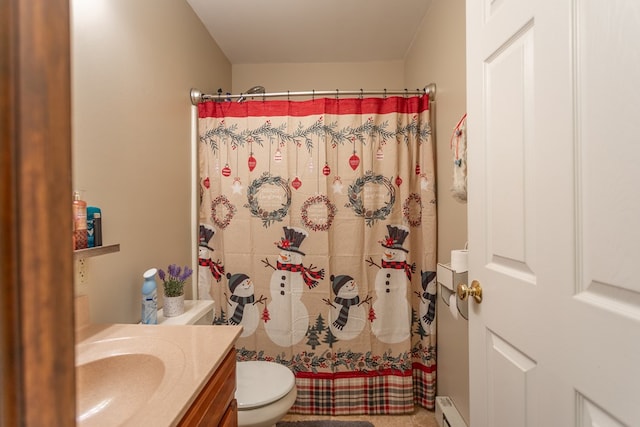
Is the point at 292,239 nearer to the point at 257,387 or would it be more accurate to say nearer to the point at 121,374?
the point at 257,387

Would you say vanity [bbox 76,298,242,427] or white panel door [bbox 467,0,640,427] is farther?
vanity [bbox 76,298,242,427]

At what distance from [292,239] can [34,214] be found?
5.45 feet

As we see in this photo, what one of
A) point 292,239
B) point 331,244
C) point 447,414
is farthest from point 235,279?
point 447,414

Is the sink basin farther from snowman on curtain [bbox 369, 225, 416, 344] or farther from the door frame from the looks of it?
snowman on curtain [bbox 369, 225, 416, 344]

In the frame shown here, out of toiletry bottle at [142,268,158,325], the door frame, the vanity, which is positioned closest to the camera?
the door frame

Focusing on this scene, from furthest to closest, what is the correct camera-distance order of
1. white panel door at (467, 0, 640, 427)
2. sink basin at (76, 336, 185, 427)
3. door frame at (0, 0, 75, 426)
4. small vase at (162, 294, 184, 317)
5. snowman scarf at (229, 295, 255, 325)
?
snowman scarf at (229, 295, 255, 325) → small vase at (162, 294, 184, 317) → sink basin at (76, 336, 185, 427) → white panel door at (467, 0, 640, 427) → door frame at (0, 0, 75, 426)

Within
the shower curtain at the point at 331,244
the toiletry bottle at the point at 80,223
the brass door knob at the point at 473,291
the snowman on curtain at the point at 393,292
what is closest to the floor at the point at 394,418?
the shower curtain at the point at 331,244

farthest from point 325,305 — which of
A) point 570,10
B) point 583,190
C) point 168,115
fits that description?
point 570,10

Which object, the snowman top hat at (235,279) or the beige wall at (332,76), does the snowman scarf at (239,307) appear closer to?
the snowman top hat at (235,279)

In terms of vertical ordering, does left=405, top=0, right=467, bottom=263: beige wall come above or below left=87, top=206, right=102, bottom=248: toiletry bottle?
above

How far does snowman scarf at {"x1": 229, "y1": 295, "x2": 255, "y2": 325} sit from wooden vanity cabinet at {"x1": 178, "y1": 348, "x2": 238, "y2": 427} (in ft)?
2.87

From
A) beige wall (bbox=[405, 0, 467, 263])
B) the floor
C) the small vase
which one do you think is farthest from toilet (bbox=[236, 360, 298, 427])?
beige wall (bbox=[405, 0, 467, 263])

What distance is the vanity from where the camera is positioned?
26.5 inches

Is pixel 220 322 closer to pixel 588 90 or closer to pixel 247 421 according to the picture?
pixel 247 421
